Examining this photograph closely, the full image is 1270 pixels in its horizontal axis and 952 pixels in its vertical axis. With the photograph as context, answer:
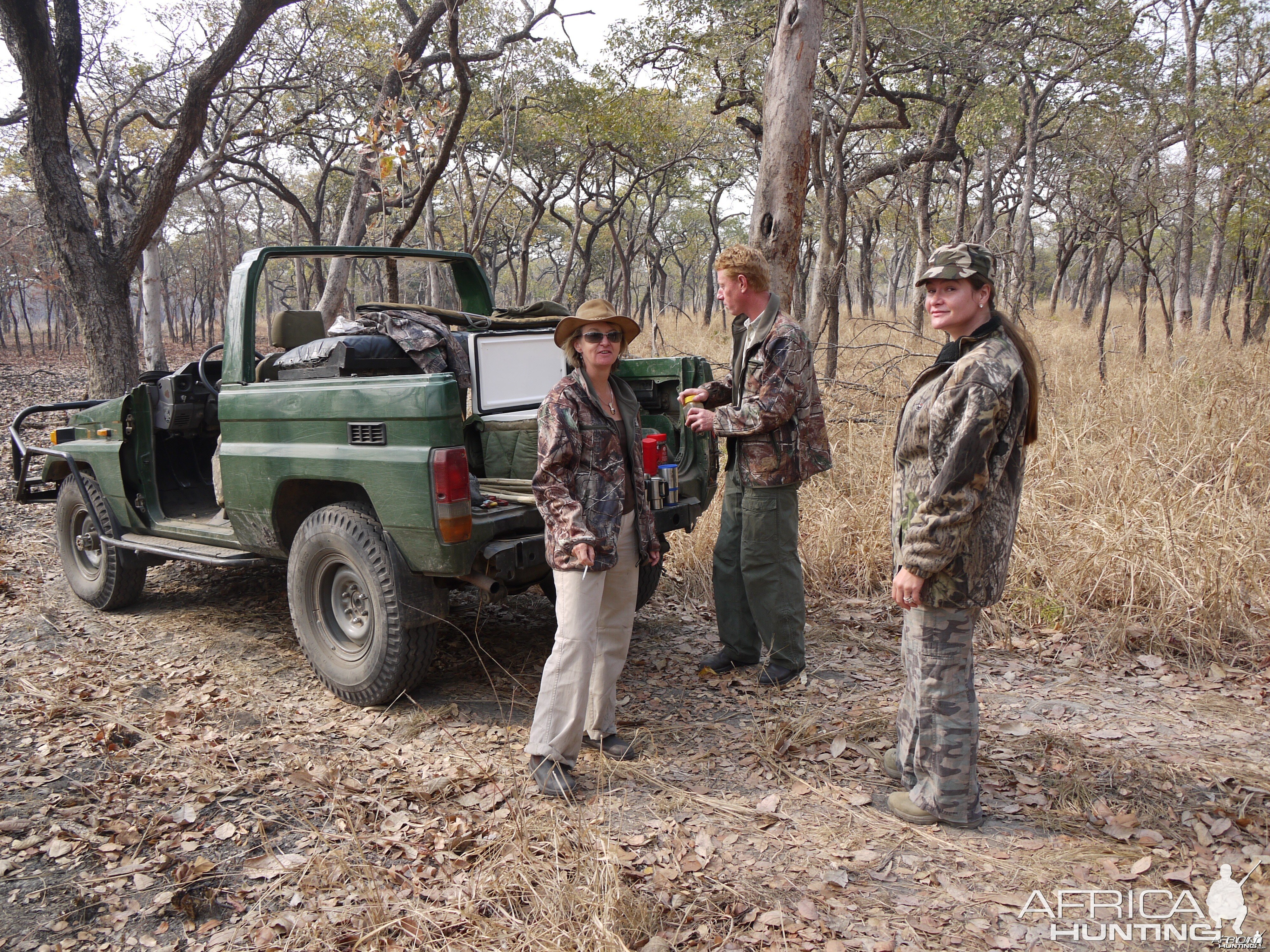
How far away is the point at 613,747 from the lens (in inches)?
140

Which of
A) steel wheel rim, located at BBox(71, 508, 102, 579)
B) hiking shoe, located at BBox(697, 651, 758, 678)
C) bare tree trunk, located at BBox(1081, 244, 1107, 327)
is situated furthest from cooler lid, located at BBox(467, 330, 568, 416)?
bare tree trunk, located at BBox(1081, 244, 1107, 327)

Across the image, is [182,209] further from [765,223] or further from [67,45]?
[765,223]

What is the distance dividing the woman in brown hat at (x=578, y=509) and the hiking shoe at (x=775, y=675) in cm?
112

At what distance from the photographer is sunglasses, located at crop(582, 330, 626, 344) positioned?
320 centimetres

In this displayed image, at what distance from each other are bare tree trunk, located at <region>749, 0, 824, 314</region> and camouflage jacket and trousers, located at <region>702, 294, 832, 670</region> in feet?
6.01

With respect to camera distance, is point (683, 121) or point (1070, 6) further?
point (683, 121)

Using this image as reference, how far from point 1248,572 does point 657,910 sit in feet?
13.1

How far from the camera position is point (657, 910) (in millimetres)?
2543

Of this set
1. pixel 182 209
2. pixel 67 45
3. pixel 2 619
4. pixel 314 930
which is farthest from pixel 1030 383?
pixel 182 209

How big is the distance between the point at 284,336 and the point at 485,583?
2010mm

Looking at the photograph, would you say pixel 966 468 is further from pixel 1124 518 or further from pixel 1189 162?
pixel 1189 162

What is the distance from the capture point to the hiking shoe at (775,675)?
4180mm

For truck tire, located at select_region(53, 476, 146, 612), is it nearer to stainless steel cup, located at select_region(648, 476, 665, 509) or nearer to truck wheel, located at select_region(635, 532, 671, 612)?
truck wheel, located at select_region(635, 532, 671, 612)

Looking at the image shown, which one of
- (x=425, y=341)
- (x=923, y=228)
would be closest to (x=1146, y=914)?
(x=425, y=341)
